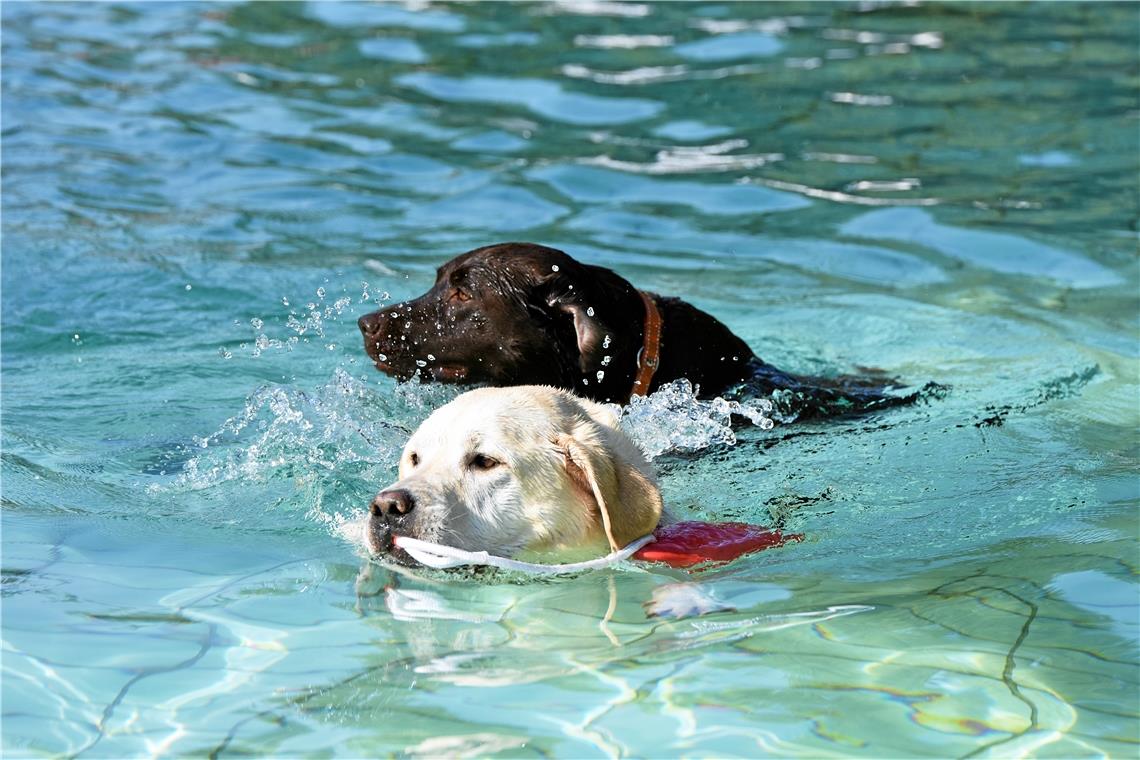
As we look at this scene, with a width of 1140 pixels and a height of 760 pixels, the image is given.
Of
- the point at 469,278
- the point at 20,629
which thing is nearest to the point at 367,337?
the point at 469,278

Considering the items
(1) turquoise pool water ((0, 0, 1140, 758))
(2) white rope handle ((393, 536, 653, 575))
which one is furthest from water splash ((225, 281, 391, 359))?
(2) white rope handle ((393, 536, 653, 575))

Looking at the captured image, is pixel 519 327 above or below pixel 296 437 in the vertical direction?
above

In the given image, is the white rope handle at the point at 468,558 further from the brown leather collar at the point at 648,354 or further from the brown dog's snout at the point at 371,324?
the brown dog's snout at the point at 371,324

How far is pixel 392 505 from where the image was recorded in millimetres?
4848

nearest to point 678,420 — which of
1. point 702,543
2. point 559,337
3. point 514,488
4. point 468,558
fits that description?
point 559,337

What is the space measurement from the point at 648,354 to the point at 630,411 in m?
0.34

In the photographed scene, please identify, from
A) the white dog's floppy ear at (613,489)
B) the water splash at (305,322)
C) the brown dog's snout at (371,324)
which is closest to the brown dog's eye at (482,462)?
the white dog's floppy ear at (613,489)

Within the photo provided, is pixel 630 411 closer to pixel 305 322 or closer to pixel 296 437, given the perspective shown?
pixel 296 437

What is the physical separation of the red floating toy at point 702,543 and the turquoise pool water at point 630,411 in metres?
0.10

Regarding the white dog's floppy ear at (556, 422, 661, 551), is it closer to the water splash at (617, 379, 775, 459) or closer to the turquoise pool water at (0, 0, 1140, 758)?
the turquoise pool water at (0, 0, 1140, 758)

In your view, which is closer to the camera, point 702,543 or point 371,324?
point 702,543

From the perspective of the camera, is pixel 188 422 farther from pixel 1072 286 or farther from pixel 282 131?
pixel 282 131

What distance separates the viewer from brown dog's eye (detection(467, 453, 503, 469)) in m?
5.10

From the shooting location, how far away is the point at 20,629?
14.3 ft
